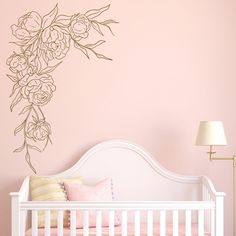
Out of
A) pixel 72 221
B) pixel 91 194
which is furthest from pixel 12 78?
pixel 72 221

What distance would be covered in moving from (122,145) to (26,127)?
26.5 inches

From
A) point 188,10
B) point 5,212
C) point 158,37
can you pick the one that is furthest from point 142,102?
point 5,212

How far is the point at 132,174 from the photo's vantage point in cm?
349


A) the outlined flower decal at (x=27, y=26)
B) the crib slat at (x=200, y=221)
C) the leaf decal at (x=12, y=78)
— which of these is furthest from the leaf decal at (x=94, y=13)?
the crib slat at (x=200, y=221)

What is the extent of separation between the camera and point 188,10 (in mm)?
3555

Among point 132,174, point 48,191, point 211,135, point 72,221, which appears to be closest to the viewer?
point 72,221

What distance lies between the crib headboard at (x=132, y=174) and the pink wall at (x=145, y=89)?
84 mm

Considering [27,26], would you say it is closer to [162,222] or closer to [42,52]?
[42,52]

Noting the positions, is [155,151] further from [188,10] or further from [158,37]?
[188,10]

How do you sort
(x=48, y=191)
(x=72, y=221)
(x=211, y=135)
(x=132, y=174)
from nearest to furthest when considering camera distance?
1. (x=72, y=221)
2. (x=211, y=135)
3. (x=48, y=191)
4. (x=132, y=174)

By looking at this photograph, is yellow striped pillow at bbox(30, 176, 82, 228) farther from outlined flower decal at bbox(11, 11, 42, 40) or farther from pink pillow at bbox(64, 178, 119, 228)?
outlined flower decal at bbox(11, 11, 42, 40)

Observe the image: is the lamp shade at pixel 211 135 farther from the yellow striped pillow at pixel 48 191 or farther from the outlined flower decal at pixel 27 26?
the outlined flower decal at pixel 27 26

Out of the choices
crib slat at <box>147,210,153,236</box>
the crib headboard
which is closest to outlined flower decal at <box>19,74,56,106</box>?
the crib headboard

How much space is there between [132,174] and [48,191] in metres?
0.60
